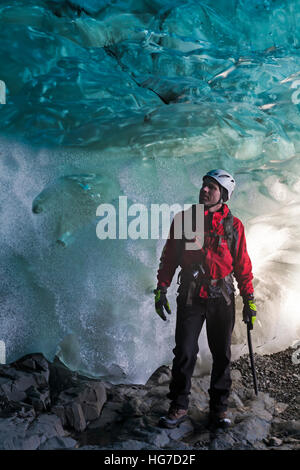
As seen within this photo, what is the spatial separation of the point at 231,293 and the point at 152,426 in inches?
52.0

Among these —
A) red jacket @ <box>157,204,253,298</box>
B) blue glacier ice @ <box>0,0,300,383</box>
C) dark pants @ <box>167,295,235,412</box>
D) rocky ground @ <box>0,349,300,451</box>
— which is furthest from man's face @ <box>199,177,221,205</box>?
rocky ground @ <box>0,349,300,451</box>

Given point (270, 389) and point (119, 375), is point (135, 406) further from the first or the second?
point (270, 389)

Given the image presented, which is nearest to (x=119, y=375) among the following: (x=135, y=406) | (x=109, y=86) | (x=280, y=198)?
(x=135, y=406)

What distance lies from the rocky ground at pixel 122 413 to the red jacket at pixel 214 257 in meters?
1.17

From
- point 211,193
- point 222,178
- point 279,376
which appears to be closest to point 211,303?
point 211,193

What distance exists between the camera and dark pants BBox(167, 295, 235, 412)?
321 cm

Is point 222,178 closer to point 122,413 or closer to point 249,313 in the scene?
point 249,313

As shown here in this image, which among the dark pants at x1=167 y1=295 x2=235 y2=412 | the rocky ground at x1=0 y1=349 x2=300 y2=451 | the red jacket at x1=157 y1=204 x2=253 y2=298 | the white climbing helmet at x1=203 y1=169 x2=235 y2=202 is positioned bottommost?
the rocky ground at x1=0 y1=349 x2=300 y2=451

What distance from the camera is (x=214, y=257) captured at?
3236mm

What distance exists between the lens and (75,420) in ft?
11.0

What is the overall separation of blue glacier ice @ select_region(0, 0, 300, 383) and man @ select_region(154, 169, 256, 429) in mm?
1151

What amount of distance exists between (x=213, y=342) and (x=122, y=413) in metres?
1.14

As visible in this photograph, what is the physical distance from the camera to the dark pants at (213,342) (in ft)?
10.5

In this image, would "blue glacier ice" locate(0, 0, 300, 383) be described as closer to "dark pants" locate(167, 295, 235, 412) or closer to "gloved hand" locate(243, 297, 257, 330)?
"dark pants" locate(167, 295, 235, 412)
